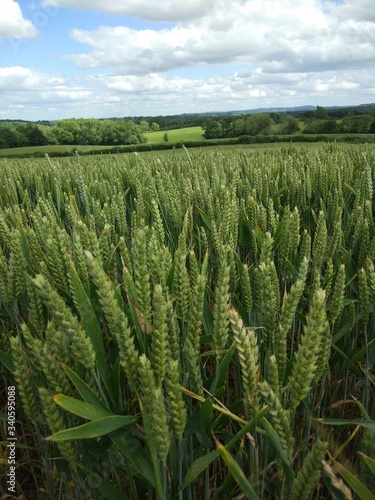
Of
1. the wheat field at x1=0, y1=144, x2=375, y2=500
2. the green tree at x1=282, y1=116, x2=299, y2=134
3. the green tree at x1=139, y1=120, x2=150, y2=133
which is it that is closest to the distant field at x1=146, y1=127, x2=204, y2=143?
the green tree at x1=139, y1=120, x2=150, y2=133

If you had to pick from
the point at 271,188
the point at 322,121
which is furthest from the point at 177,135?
the point at 271,188

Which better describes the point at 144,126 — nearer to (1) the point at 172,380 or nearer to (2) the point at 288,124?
(2) the point at 288,124

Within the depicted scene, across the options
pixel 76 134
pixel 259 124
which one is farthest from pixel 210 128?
pixel 76 134

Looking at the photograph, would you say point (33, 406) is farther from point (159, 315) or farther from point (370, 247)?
point (370, 247)

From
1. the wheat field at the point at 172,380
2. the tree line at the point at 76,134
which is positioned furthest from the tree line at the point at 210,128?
the wheat field at the point at 172,380

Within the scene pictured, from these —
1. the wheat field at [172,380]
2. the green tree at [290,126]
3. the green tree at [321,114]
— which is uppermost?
the green tree at [321,114]

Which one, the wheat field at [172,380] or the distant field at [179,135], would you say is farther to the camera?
the distant field at [179,135]

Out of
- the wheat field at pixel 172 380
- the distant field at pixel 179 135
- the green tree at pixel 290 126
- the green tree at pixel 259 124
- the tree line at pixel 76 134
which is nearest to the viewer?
the wheat field at pixel 172 380

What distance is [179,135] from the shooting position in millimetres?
34062

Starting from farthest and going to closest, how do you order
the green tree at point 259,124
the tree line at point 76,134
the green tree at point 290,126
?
the tree line at point 76,134 < the green tree at point 259,124 < the green tree at point 290,126

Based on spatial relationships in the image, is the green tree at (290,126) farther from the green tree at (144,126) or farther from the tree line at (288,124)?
the green tree at (144,126)

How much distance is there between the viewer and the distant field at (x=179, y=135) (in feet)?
106

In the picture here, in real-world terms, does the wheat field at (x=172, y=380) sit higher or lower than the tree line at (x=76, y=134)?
→ lower

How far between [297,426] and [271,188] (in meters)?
1.56
